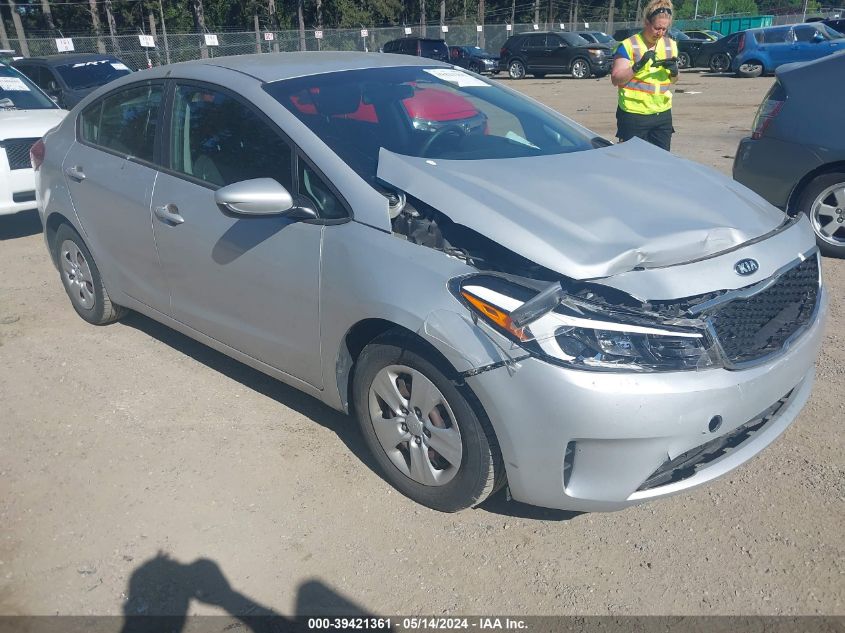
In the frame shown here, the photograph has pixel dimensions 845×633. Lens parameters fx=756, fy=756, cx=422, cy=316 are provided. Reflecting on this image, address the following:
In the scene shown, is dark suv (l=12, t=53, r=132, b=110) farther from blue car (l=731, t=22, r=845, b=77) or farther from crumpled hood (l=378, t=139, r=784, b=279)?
blue car (l=731, t=22, r=845, b=77)

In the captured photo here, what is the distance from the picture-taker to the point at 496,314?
8.50 ft

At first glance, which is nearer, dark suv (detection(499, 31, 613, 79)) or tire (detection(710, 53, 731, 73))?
tire (detection(710, 53, 731, 73))

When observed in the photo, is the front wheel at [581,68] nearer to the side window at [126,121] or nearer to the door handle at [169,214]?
the side window at [126,121]

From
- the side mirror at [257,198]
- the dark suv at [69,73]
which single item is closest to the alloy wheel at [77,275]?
the side mirror at [257,198]

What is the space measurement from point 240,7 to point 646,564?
5772cm

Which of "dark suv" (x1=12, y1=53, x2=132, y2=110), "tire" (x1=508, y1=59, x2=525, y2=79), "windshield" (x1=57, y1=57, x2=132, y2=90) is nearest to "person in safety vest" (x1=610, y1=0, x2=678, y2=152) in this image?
"dark suv" (x1=12, y1=53, x2=132, y2=110)

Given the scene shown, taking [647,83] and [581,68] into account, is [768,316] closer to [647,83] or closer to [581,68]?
[647,83]

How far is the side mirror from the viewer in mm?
3091

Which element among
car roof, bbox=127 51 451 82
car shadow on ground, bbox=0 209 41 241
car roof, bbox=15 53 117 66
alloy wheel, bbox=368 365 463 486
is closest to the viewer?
alloy wheel, bbox=368 365 463 486

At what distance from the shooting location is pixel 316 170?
10.5 feet

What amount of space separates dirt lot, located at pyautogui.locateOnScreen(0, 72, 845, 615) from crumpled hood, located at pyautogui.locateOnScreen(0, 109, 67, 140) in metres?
3.98

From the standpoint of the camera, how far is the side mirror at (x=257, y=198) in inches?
122

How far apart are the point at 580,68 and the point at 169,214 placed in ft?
89.5

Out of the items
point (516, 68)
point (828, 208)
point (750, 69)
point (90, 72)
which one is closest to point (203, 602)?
point (828, 208)
